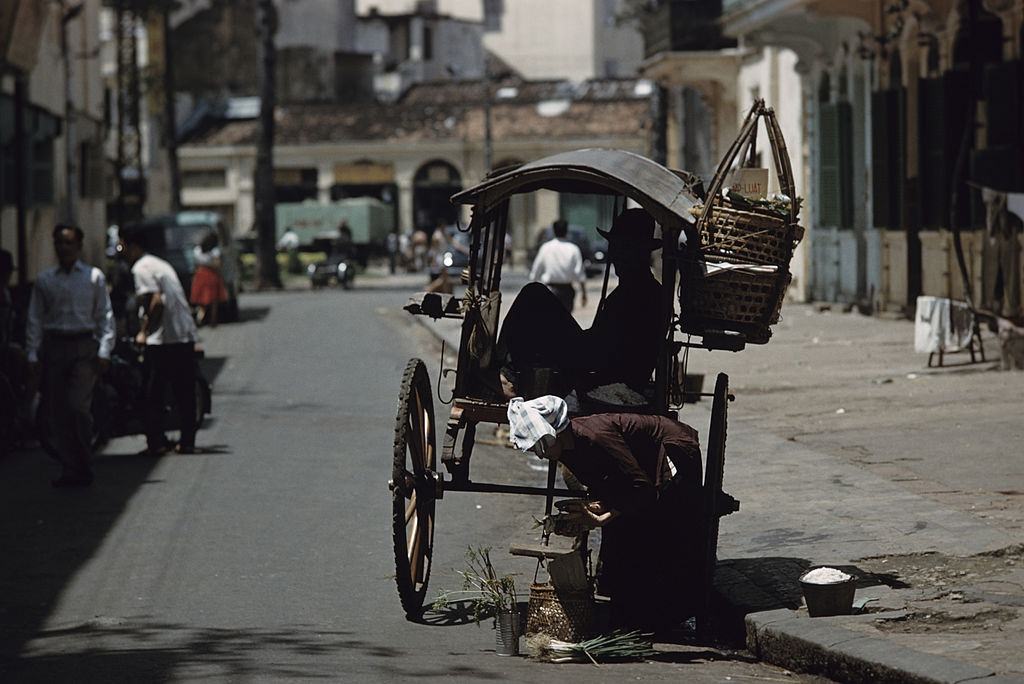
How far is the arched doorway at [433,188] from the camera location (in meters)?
73.3

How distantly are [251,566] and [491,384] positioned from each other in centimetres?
183

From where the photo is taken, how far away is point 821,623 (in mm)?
7332

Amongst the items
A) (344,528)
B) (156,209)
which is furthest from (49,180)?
(156,209)

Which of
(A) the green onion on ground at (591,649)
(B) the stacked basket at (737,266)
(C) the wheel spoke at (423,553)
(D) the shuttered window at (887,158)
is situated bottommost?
(A) the green onion on ground at (591,649)

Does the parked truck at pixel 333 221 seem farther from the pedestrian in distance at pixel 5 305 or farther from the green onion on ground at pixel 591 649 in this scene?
the green onion on ground at pixel 591 649

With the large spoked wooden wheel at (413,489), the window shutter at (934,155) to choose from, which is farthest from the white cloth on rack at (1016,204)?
the large spoked wooden wheel at (413,489)

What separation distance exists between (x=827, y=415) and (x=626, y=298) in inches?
278

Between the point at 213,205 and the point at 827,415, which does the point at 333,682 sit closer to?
the point at 827,415

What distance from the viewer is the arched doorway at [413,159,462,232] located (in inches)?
2886

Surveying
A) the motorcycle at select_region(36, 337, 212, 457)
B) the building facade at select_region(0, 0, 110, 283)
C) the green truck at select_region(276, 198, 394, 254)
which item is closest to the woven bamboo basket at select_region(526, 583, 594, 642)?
the motorcycle at select_region(36, 337, 212, 457)

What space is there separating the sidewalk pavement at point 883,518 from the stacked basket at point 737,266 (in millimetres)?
1238

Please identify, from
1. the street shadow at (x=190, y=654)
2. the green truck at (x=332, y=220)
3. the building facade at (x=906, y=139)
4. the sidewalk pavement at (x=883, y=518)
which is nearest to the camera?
→ the street shadow at (x=190, y=654)

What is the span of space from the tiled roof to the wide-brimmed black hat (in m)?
63.2

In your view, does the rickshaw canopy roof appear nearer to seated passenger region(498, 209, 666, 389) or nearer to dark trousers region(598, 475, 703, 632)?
seated passenger region(498, 209, 666, 389)
